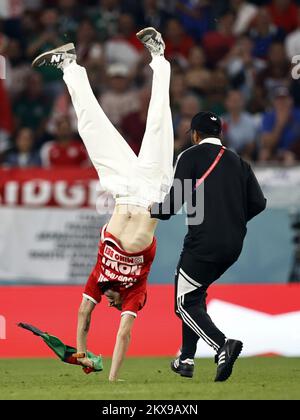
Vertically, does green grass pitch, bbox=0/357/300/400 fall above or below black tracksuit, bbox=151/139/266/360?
below

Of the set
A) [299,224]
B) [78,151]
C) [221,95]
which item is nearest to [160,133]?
[299,224]

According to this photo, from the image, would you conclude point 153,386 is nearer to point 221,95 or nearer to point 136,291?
point 136,291

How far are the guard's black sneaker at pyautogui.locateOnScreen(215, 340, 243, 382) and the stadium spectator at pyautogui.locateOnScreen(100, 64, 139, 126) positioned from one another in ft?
31.1

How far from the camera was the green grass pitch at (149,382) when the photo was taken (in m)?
9.18

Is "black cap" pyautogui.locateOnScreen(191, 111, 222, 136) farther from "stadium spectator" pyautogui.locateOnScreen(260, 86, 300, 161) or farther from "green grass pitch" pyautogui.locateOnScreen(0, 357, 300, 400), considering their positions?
"stadium spectator" pyautogui.locateOnScreen(260, 86, 300, 161)

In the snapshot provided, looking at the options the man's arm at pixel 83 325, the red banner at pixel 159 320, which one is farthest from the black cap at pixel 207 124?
the red banner at pixel 159 320

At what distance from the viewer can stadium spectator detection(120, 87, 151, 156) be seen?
18.6m

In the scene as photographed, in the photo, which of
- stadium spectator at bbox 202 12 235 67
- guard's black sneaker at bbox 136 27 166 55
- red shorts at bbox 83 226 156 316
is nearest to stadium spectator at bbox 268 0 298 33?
stadium spectator at bbox 202 12 235 67

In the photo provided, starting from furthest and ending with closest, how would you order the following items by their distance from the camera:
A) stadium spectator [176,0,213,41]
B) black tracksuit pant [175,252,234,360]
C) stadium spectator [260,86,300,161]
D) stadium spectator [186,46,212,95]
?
stadium spectator [176,0,213,41]
stadium spectator [186,46,212,95]
stadium spectator [260,86,300,161]
black tracksuit pant [175,252,234,360]

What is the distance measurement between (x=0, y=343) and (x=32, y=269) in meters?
2.86

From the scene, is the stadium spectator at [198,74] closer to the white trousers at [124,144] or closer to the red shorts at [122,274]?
the white trousers at [124,144]

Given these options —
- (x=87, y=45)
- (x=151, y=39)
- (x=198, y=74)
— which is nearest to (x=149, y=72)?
(x=198, y=74)

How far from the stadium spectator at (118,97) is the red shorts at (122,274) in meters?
8.79

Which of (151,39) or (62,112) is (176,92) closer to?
(62,112)
